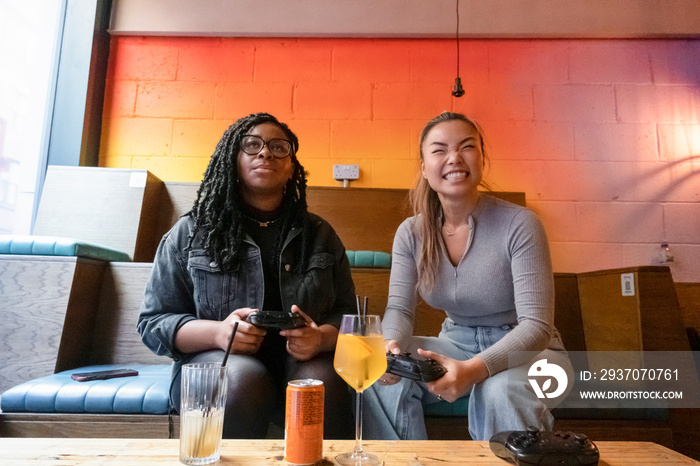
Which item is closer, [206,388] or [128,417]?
[206,388]

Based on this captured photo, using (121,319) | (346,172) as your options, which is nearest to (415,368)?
(121,319)

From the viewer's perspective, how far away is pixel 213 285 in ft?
3.84

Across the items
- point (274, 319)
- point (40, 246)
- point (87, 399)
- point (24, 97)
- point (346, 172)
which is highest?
point (24, 97)

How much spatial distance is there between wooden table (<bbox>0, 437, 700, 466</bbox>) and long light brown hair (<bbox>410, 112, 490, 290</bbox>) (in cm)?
55

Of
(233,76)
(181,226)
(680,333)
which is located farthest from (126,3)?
(680,333)

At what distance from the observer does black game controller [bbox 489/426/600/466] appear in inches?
24.9

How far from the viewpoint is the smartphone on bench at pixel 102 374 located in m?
1.26

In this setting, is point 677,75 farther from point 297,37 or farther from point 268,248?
point 268,248

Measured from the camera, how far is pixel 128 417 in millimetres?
1164

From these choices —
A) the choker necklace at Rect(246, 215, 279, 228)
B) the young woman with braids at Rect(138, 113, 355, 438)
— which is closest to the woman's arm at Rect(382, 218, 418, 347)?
the young woman with braids at Rect(138, 113, 355, 438)

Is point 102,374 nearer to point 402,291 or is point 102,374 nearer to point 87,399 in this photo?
point 87,399

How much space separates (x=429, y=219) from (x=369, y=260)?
505 millimetres

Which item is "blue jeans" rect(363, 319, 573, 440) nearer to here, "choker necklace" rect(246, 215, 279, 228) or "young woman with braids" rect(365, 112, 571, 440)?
"young woman with braids" rect(365, 112, 571, 440)

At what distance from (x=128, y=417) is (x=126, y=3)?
2.32m
